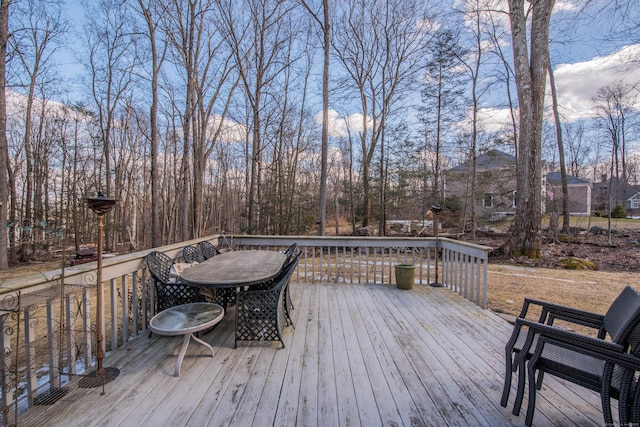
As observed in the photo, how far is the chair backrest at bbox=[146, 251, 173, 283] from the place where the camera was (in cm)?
278

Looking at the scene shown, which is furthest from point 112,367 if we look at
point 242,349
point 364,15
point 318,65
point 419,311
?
point 364,15

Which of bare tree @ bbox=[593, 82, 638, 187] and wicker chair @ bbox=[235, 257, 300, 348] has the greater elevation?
bare tree @ bbox=[593, 82, 638, 187]

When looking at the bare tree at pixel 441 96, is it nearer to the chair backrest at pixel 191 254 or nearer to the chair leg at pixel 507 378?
the chair backrest at pixel 191 254

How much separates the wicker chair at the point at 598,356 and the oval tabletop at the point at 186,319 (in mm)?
2067

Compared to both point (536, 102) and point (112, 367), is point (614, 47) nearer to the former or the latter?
point (536, 102)

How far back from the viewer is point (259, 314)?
8.57ft

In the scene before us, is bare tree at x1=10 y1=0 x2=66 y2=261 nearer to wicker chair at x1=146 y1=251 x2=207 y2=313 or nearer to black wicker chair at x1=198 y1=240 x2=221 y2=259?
black wicker chair at x1=198 y1=240 x2=221 y2=259

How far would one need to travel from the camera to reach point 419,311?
139 inches

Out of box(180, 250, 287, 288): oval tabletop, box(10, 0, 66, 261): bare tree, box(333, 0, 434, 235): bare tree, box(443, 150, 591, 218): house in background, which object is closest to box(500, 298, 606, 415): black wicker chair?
box(180, 250, 287, 288): oval tabletop

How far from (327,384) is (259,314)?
87 centimetres

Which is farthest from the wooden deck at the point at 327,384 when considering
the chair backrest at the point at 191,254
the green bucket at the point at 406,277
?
the green bucket at the point at 406,277

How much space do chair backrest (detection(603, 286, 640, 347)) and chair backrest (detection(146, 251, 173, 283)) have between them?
3.22 m

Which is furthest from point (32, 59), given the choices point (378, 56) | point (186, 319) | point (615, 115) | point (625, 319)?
point (615, 115)

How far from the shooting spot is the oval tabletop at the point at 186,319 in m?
2.10
